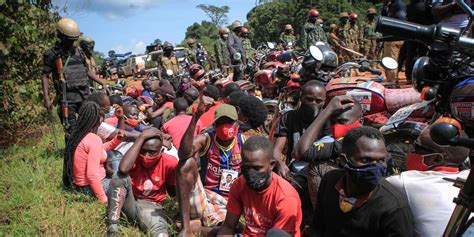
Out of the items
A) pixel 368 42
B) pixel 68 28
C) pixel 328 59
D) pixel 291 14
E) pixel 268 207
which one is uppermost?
pixel 291 14

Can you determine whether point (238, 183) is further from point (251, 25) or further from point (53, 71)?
point (251, 25)

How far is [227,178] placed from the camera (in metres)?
3.98

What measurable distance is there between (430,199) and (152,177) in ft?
8.13

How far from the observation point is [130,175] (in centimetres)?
414

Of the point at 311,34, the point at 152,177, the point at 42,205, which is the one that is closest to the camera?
the point at 152,177

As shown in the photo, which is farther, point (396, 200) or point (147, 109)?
point (147, 109)

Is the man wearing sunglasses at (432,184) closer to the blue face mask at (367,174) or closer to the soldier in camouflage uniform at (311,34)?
the blue face mask at (367,174)

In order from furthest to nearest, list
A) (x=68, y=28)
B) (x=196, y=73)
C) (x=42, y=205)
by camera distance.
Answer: (x=196, y=73) → (x=68, y=28) → (x=42, y=205)

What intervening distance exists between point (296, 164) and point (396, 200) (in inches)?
59.7

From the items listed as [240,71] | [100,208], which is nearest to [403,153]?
[100,208]

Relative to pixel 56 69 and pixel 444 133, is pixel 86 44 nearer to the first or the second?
pixel 56 69

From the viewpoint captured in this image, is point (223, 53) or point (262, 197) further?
point (223, 53)

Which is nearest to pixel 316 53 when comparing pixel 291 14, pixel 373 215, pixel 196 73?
pixel 373 215

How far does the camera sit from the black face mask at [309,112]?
3.75 metres
